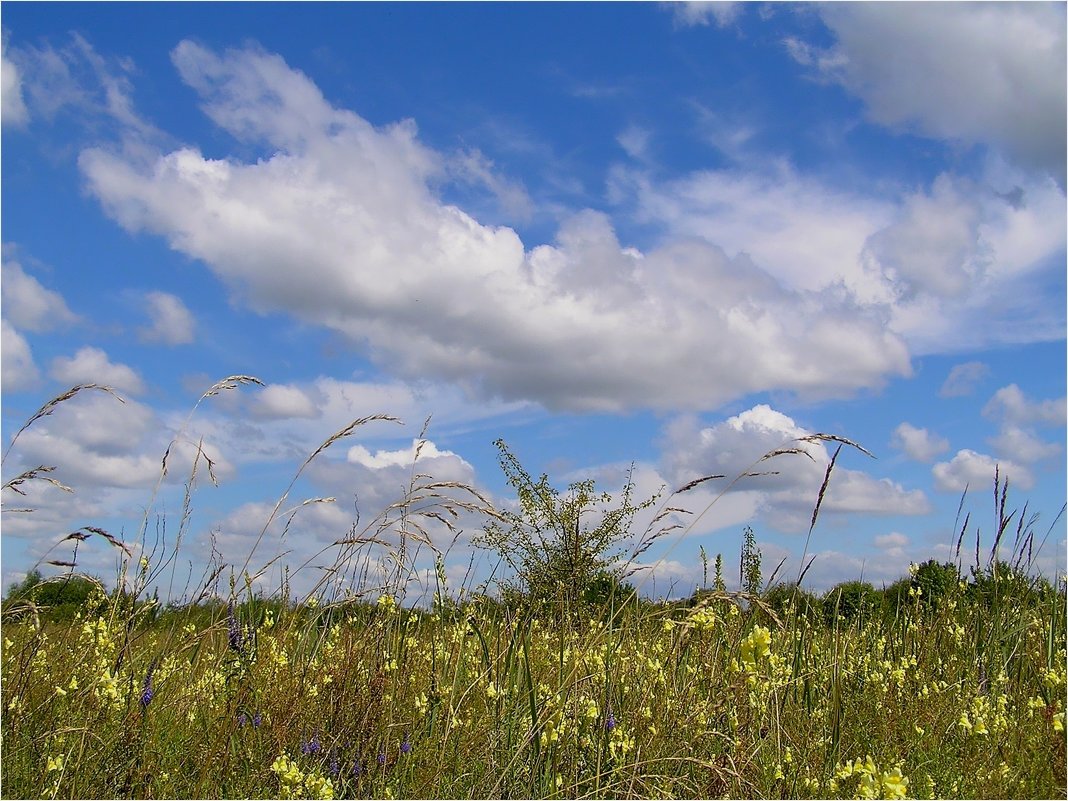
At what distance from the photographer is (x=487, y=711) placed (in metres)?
3.55

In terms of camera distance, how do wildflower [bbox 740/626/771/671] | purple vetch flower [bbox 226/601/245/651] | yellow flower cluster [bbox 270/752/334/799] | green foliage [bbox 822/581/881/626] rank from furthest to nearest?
green foliage [bbox 822/581/881/626] < purple vetch flower [bbox 226/601/245/651] < yellow flower cluster [bbox 270/752/334/799] < wildflower [bbox 740/626/771/671]

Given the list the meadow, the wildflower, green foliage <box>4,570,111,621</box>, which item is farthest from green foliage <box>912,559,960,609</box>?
green foliage <box>4,570,111,621</box>

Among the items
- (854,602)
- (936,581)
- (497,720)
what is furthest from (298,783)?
(936,581)

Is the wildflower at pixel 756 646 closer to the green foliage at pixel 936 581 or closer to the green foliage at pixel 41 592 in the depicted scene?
the green foliage at pixel 41 592

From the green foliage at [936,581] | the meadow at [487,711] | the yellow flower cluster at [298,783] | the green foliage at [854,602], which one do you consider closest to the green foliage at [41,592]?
the meadow at [487,711]

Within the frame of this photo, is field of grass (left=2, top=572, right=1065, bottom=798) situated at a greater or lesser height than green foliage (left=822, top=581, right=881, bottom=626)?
lesser

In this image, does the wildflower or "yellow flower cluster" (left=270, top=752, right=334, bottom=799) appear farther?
"yellow flower cluster" (left=270, top=752, right=334, bottom=799)

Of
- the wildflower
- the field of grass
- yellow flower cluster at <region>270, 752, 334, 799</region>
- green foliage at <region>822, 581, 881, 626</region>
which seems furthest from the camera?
green foliage at <region>822, 581, 881, 626</region>

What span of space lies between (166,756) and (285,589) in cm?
135

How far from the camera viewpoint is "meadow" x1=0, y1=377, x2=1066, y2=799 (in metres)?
2.93

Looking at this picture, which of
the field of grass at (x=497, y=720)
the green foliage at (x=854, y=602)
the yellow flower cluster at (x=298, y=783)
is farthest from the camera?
the green foliage at (x=854, y=602)

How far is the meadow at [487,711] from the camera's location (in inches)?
115

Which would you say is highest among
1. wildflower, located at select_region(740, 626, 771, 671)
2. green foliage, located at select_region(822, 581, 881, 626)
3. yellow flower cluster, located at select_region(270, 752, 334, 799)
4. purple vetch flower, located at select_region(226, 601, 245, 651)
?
green foliage, located at select_region(822, 581, 881, 626)

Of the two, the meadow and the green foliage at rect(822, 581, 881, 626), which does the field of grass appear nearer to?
the meadow
